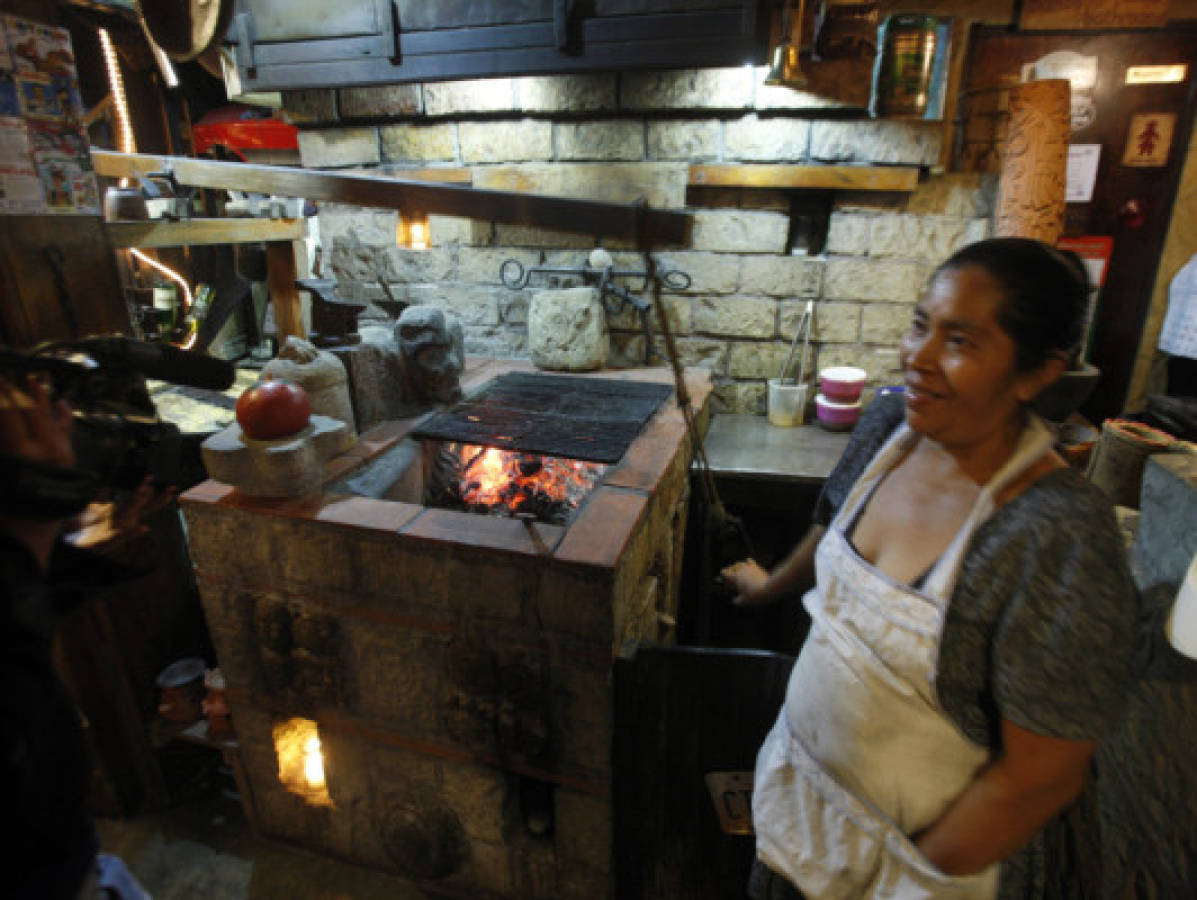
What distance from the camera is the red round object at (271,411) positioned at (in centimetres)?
292

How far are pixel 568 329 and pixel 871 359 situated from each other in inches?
95.9

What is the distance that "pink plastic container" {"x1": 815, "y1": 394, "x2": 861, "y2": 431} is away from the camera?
5086 mm

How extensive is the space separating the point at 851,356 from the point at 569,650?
3595mm

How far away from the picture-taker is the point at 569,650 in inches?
110

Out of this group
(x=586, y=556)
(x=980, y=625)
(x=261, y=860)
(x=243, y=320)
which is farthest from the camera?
(x=243, y=320)

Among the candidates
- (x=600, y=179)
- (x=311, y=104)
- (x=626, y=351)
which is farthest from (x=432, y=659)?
(x=311, y=104)

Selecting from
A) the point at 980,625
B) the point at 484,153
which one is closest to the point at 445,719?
the point at 980,625

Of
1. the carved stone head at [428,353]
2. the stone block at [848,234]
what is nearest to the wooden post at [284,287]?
the carved stone head at [428,353]

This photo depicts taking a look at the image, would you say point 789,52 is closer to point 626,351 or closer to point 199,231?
point 626,351

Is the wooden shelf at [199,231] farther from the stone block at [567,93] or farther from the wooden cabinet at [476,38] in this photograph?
the stone block at [567,93]

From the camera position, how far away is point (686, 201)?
16.6ft

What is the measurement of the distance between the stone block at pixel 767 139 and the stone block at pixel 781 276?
0.73 m

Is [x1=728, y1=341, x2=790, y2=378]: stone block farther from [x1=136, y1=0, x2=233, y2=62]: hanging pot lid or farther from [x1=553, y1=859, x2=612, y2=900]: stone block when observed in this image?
[x1=136, y1=0, x2=233, y2=62]: hanging pot lid

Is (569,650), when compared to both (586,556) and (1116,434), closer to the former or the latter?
(586,556)
